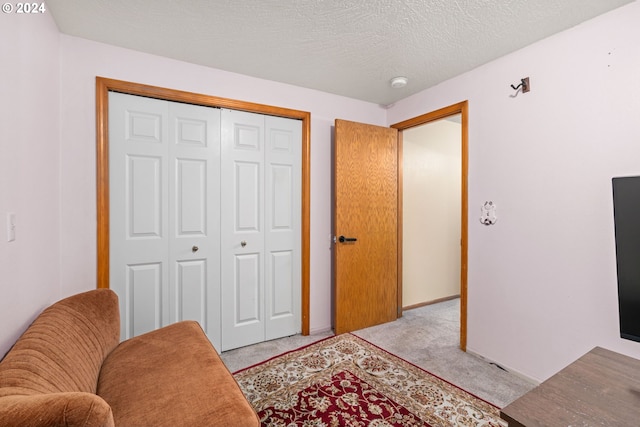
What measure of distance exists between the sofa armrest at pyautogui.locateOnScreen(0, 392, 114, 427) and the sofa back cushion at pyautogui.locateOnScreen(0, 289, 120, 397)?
14 centimetres

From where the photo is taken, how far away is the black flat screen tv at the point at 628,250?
1035 millimetres

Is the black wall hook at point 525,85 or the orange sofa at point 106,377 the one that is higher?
the black wall hook at point 525,85

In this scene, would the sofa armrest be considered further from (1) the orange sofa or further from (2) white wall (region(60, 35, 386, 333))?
(2) white wall (region(60, 35, 386, 333))

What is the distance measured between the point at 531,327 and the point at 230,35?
289 cm

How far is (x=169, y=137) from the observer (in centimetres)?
228

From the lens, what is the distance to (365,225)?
2.98 metres

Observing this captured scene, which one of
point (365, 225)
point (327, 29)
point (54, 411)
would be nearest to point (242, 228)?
point (365, 225)

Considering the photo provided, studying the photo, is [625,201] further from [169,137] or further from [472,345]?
[169,137]

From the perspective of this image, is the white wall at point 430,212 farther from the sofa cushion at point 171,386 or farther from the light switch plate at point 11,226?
the light switch plate at point 11,226

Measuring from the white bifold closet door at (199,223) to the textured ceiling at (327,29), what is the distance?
18.1 inches

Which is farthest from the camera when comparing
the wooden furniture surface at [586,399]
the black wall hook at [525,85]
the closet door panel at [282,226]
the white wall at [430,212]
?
the white wall at [430,212]

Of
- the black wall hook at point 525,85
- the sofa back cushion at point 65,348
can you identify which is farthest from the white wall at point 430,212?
the sofa back cushion at point 65,348


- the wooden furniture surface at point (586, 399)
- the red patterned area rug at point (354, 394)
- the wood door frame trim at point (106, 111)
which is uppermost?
the wood door frame trim at point (106, 111)

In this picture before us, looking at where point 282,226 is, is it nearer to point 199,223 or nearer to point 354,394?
point 199,223
